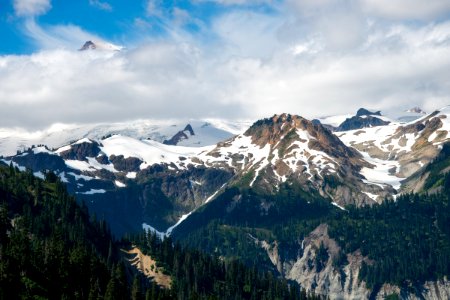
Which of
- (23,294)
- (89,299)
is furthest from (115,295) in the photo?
(23,294)

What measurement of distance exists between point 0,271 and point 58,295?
58.9 feet

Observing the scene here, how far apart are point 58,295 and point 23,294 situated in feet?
45.1

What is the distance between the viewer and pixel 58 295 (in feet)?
650

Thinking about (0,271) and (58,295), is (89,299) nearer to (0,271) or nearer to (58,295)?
(58,295)

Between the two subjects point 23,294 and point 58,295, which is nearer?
point 23,294

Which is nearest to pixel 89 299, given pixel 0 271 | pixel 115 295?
pixel 115 295

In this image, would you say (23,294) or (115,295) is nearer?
(23,294)

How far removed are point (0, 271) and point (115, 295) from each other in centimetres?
3047

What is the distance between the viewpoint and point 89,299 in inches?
7623

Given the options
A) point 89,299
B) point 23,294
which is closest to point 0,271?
point 23,294

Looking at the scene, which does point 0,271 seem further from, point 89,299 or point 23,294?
point 89,299

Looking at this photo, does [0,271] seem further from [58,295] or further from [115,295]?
[115,295]

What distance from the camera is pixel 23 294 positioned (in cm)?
18588

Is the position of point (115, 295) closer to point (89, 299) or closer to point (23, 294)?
point (89, 299)
